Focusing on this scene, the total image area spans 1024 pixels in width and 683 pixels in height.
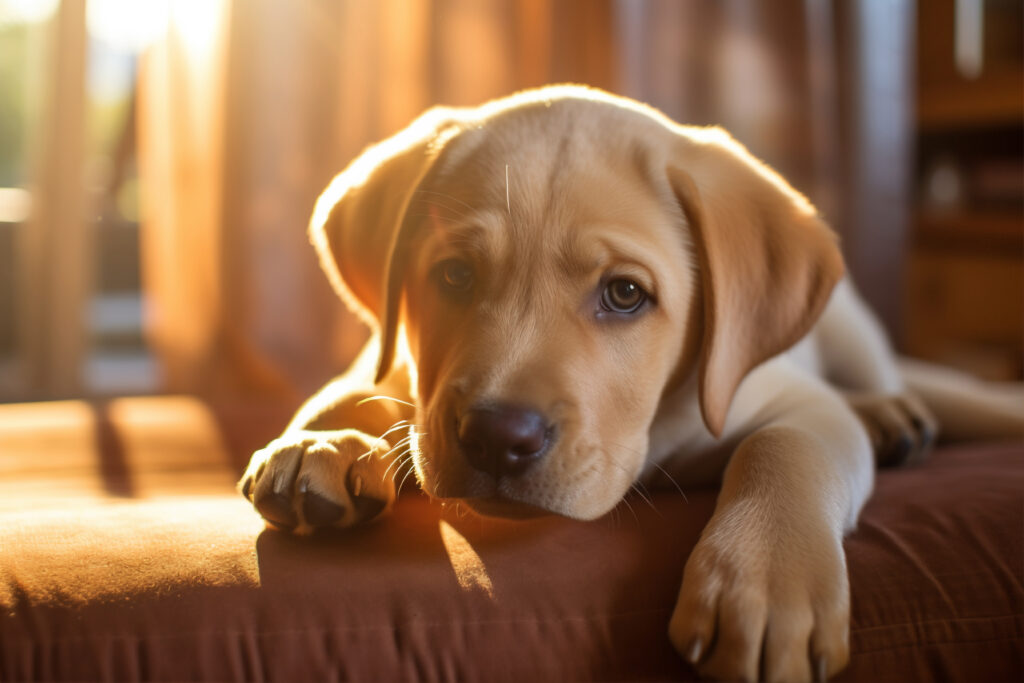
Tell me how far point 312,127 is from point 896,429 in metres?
3.56

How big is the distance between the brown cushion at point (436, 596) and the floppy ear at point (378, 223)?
0.57 meters

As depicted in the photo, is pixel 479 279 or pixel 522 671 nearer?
pixel 522 671

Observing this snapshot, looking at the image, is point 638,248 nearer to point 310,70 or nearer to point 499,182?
point 499,182

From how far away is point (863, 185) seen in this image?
5.80m

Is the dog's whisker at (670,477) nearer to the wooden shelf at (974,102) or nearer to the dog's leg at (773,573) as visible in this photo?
the dog's leg at (773,573)

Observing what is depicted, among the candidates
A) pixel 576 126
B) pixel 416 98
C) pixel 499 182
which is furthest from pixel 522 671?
pixel 416 98

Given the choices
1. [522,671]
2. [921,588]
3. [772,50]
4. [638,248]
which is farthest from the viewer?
[772,50]

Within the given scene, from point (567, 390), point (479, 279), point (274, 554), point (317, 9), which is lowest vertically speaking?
point (274, 554)

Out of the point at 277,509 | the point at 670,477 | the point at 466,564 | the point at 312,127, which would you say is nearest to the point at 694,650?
the point at 466,564

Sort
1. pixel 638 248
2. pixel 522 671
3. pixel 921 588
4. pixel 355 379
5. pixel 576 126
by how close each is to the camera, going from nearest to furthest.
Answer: pixel 522 671 < pixel 921 588 < pixel 638 248 < pixel 576 126 < pixel 355 379

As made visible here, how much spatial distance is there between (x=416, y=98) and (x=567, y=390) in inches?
141

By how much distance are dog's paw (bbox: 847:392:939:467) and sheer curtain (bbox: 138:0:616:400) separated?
2.77 m

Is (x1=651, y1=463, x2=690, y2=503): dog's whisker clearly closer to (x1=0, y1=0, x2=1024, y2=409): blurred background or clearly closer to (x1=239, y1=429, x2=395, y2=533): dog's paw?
(x1=239, y1=429, x2=395, y2=533): dog's paw

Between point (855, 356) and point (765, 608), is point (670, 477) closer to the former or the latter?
point (765, 608)
